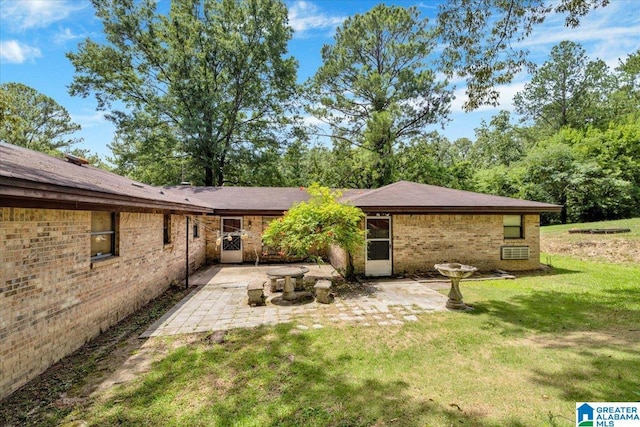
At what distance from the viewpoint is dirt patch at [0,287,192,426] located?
3.17 meters

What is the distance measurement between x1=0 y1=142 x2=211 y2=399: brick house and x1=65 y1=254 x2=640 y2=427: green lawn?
1.25 metres

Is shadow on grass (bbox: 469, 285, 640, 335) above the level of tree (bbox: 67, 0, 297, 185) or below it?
below

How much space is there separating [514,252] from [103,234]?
12426 mm

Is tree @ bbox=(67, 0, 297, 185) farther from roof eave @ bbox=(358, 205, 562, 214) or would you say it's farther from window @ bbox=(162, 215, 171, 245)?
roof eave @ bbox=(358, 205, 562, 214)

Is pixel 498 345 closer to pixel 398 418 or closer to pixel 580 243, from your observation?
pixel 398 418

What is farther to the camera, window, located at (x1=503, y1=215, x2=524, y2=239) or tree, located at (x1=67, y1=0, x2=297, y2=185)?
tree, located at (x1=67, y1=0, x2=297, y2=185)

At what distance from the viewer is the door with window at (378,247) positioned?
33.1 ft

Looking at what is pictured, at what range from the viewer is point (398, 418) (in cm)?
306

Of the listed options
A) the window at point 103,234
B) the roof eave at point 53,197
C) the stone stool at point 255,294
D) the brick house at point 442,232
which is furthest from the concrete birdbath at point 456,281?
the window at point 103,234

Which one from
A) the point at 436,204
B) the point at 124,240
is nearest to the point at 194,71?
the point at 124,240

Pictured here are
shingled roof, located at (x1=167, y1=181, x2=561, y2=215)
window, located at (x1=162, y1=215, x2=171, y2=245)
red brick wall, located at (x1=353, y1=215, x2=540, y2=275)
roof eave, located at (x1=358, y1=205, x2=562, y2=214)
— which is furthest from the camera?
red brick wall, located at (x1=353, y1=215, x2=540, y2=275)

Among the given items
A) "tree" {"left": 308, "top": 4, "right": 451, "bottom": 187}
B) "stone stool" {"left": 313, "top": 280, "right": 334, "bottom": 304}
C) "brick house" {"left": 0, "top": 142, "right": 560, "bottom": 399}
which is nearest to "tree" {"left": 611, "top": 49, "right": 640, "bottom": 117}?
"tree" {"left": 308, "top": 4, "right": 451, "bottom": 187}

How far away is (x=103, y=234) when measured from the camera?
5.71 m

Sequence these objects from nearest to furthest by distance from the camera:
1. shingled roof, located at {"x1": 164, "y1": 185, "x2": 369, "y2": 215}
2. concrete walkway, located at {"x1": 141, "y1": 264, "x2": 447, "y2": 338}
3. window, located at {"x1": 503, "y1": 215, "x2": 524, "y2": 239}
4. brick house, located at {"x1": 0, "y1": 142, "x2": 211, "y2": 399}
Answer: brick house, located at {"x1": 0, "y1": 142, "x2": 211, "y2": 399}, concrete walkway, located at {"x1": 141, "y1": 264, "x2": 447, "y2": 338}, window, located at {"x1": 503, "y1": 215, "x2": 524, "y2": 239}, shingled roof, located at {"x1": 164, "y1": 185, "x2": 369, "y2": 215}
